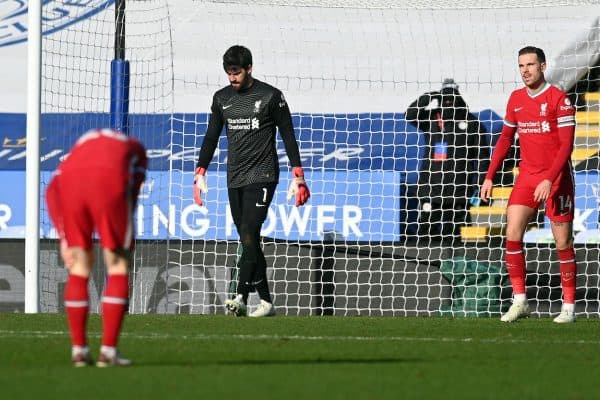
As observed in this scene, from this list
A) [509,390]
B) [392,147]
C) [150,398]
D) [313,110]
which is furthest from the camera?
[313,110]

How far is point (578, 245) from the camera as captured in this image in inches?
498

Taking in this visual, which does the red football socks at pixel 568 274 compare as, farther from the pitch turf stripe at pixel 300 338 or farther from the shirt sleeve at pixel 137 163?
the shirt sleeve at pixel 137 163

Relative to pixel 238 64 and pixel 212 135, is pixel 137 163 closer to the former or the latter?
pixel 238 64

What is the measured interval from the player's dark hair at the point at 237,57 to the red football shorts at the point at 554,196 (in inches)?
90.7

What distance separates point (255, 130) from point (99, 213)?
15.2 ft

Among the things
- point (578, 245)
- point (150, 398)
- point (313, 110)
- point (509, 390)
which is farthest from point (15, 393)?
point (313, 110)

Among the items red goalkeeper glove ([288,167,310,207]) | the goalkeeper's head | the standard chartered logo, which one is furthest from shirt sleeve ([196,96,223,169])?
the standard chartered logo

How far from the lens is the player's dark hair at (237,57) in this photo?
10.5 metres

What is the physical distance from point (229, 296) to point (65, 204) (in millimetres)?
6296

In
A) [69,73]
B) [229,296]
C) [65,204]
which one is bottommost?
[229,296]

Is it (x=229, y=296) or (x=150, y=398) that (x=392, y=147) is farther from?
(x=150, y=398)

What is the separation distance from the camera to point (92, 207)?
6383 millimetres

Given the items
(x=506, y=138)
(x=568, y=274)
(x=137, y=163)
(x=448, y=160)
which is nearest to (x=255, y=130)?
(x=506, y=138)

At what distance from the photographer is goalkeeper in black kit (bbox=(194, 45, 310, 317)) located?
35.5 feet
